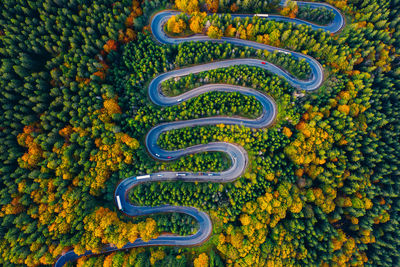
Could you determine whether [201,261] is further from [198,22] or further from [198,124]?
[198,22]

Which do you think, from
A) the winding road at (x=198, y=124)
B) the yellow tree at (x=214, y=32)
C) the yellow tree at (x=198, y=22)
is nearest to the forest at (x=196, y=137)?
the yellow tree at (x=198, y=22)

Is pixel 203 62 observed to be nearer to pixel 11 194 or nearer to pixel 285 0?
pixel 285 0

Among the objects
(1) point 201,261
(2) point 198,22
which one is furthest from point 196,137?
(2) point 198,22

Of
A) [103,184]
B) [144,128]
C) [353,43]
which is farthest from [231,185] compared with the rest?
[353,43]

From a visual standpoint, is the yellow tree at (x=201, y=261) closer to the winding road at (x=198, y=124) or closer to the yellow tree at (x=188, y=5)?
the winding road at (x=198, y=124)

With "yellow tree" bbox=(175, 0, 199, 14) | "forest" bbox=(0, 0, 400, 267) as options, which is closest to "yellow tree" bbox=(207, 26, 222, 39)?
"forest" bbox=(0, 0, 400, 267)
